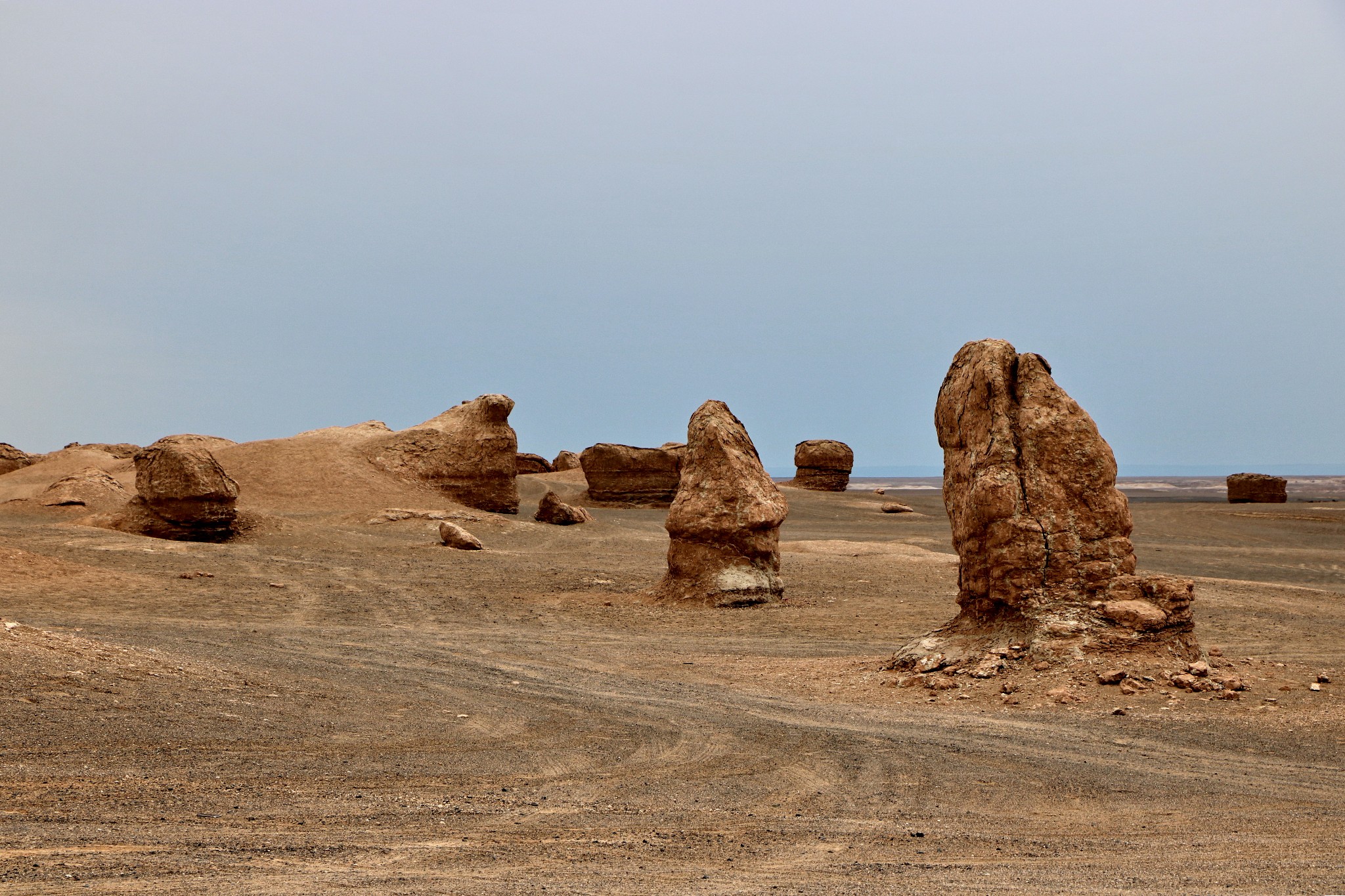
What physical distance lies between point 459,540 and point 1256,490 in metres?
45.1

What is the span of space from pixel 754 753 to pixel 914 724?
200 cm

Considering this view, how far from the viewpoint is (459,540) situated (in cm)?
2808

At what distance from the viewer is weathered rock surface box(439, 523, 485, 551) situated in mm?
28078

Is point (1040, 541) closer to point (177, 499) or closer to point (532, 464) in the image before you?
point (177, 499)

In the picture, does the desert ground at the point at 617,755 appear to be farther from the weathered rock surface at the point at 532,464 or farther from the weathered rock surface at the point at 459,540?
the weathered rock surface at the point at 532,464

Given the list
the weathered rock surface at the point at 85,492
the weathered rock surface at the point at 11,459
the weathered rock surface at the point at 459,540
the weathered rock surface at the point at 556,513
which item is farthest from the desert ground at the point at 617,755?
the weathered rock surface at the point at 11,459

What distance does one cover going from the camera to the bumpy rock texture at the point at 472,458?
40.5 m

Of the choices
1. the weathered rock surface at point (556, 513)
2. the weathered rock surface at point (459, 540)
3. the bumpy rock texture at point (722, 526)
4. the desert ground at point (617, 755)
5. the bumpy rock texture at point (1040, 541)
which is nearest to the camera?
the desert ground at point (617, 755)

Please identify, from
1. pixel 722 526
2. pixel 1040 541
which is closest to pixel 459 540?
pixel 722 526

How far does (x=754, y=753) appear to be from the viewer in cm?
880

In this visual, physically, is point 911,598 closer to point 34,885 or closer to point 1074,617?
point 1074,617

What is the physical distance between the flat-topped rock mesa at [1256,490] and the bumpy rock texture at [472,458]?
121ft

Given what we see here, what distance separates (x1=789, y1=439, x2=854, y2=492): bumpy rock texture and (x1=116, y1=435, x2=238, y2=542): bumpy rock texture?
32.0 meters

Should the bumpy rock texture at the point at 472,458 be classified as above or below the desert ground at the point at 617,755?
above
